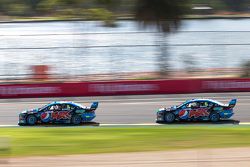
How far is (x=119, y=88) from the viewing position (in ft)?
98.4

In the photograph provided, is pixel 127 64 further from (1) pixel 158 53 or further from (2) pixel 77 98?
→ (2) pixel 77 98

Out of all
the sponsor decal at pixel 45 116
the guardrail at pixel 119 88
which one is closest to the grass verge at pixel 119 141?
the sponsor decal at pixel 45 116

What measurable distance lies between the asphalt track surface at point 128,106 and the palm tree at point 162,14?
21.4ft

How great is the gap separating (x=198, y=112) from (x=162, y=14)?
15.8 meters

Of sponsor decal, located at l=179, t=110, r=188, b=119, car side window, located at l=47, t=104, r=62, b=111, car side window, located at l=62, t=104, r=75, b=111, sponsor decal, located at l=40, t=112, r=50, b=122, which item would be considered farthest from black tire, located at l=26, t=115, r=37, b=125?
sponsor decal, located at l=179, t=110, r=188, b=119

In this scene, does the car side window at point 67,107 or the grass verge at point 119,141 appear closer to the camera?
the grass verge at point 119,141

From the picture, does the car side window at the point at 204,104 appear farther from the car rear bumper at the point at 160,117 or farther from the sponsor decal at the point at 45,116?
the sponsor decal at the point at 45,116

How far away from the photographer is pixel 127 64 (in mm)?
36125

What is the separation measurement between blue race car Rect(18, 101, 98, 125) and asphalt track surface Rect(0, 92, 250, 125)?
558mm

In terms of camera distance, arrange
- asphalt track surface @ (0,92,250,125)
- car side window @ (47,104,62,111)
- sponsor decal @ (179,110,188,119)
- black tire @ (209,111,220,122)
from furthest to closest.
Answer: asphalt track surface @ (0,92,250,125), car side window @ (47,104,62,111), sponsor decal @ (179,110,188,119), black tire @ (209,111,220,122)

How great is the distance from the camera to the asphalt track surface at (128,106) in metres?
21.3

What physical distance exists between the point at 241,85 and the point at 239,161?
21120 millimetres

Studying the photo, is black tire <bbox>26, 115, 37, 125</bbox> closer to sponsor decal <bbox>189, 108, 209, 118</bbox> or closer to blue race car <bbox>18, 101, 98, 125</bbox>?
blue race car <bbox>18, 101, 98, 125</bbox>

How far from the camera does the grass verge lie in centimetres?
1120
